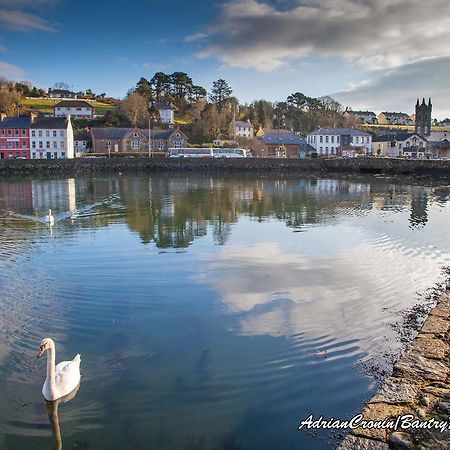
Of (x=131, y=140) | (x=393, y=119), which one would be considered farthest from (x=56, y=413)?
(x=393, y=119)

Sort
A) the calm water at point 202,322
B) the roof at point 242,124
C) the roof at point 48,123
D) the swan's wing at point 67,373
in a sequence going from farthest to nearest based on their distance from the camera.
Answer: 1. the roof at point 242,124
2. the roof at point 48,123
3. the swan's wing at point 67,373
4. the calm water at point 202,322

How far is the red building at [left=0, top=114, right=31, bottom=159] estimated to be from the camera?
262 feet

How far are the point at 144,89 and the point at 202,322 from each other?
11300 centimetres

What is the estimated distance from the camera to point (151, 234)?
2038cm

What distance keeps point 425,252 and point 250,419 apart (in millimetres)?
12505

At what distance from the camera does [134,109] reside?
326 feet

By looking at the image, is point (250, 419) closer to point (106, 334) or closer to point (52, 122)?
point (106, 334)

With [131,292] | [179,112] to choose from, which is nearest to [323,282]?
[131,292]

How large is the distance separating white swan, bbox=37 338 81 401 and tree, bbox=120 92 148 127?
95.1 m

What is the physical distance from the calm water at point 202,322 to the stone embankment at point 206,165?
159 feet

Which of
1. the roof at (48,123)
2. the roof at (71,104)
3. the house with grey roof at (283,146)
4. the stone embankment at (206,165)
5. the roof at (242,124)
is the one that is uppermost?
the roof at (71,104)

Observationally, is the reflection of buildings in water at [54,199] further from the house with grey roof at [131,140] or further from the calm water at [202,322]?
the house with grey roof at [131,140]

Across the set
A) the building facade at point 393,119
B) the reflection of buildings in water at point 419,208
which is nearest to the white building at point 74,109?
the reflection of buildings in water at point 419,208

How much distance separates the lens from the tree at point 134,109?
3920 inches
